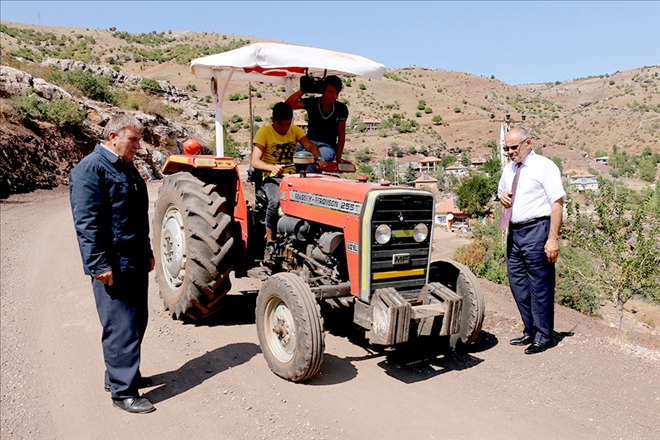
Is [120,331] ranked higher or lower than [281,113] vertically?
lower

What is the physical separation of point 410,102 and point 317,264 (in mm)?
94929

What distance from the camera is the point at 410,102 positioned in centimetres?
9581

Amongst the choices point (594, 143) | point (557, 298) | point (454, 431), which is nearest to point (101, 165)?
point (454, 431)

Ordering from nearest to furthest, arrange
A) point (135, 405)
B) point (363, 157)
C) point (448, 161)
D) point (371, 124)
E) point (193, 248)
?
point (135, 405) < point (193, 248) < point (363, 157) < point (448, 161) < point (371, 124)

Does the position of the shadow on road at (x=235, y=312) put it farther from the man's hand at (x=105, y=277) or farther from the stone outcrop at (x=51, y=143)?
the stone outcrop at (x=51, y=143)

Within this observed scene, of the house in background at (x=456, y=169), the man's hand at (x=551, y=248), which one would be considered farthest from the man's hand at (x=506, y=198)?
the house in background at (x=456, y=169)

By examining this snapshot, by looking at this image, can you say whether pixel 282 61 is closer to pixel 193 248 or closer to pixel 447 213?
pixel 193 248

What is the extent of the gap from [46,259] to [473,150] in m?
75.3

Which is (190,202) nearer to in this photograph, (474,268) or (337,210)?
(337,210)

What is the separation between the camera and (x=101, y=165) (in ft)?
12.3

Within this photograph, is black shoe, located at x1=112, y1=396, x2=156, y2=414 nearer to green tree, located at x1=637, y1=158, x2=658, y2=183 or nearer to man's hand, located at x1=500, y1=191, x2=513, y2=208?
man's hand, located at x1=500, y1=191, x2=513, y2=208

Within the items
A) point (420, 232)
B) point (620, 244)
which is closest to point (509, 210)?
point (420, 232)

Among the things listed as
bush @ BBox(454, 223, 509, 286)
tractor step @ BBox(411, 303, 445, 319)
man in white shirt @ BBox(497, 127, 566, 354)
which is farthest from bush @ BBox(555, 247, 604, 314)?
tractor step @ BBox(411, 303, 445, 319)

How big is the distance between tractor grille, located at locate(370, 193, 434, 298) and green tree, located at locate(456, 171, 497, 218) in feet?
132
